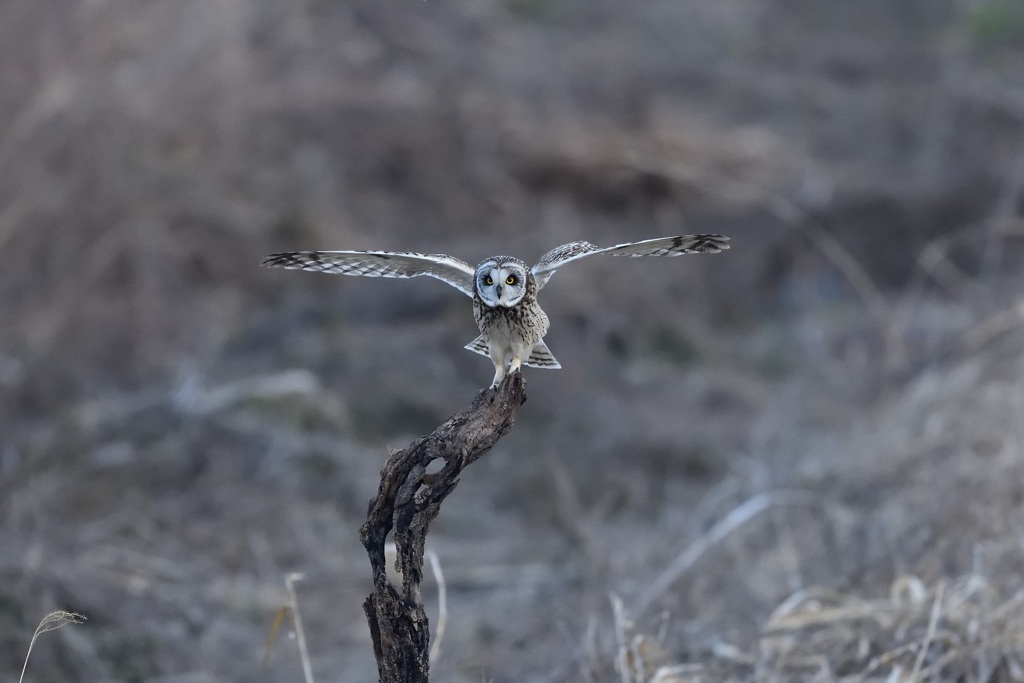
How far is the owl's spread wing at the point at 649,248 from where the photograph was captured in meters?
1.95

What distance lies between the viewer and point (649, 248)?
79.4 inches

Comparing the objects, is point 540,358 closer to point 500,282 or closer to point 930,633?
point 500,282

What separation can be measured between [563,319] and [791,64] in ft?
28.4

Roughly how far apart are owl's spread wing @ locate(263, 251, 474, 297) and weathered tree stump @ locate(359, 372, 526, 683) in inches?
9.5

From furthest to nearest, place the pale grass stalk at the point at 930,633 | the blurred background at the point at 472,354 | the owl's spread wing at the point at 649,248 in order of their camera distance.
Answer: the blurred background at the point at 472,354, the pale grass stalk at the point at 930,633, the owl's spread wing at the point at 649,248

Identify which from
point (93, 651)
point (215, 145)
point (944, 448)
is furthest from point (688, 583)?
point (215, 145)

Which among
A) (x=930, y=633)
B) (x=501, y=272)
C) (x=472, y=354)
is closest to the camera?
(x=501, y=272)

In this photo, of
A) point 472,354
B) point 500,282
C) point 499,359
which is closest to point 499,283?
point 500,282

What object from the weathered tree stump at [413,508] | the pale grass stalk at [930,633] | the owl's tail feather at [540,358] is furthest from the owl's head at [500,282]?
the pale grass stalk at [930,633]

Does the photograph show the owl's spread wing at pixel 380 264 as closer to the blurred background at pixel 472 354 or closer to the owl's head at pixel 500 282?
the owl's head at pixel 500 282

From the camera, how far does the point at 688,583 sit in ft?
15.8

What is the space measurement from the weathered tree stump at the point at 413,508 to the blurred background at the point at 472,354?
3.46 ft

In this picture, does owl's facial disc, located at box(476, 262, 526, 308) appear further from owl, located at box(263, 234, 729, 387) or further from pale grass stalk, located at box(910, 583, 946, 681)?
pale grass stalk, located at box(910, 583, 946, 681)

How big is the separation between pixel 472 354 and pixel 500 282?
5327 mm
